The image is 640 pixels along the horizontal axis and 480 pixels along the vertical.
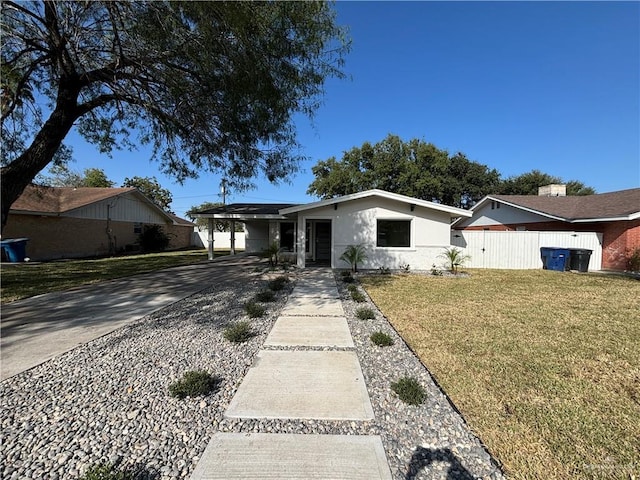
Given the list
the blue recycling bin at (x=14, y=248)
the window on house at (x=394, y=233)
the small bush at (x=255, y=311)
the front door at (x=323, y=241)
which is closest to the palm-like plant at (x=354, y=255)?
the window on house at (x=394, y=233)

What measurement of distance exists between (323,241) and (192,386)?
12.9m

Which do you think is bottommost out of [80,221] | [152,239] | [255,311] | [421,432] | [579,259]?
[421,432]

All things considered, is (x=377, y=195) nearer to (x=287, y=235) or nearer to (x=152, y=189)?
(x=287, y=235)

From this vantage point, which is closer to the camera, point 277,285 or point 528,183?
point 277,285

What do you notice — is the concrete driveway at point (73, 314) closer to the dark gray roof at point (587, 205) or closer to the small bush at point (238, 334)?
the small bush at point (238, 334)

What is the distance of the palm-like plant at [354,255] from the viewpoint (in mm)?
11711

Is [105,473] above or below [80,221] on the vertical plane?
below

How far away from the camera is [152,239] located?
73.8 feet

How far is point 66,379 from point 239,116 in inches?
225

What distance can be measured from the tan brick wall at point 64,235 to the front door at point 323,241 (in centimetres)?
1509

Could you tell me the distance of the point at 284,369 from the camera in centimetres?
350

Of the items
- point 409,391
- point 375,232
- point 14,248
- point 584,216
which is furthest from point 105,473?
point 14,248

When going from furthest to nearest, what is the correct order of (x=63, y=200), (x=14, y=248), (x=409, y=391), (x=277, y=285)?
(x=63, y=200)
(x=14, y=248)
(x=277, y=285)
(x=409, y=391)

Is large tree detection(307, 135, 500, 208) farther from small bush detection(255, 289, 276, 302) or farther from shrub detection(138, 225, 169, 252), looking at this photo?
small bush detection(255, 289, 276, 302)
